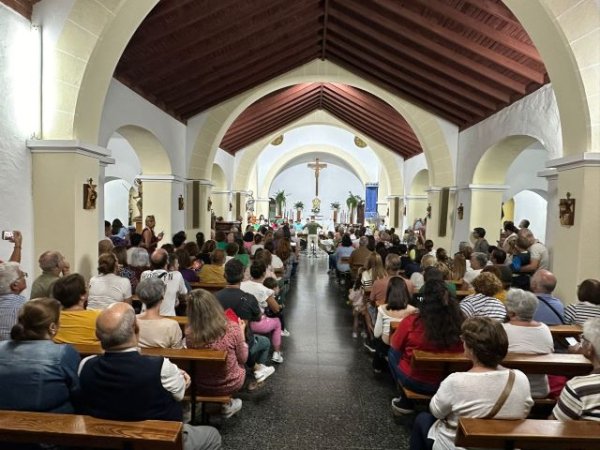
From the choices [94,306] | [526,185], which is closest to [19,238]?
[94,306]

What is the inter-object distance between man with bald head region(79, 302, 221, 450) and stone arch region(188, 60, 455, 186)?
7132 mm

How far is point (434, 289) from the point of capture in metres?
2.66

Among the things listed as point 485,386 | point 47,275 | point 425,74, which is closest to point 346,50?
point 425,74

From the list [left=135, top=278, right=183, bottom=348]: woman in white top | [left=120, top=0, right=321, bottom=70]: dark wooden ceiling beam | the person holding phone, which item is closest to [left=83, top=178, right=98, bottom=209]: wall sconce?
the person holding phone

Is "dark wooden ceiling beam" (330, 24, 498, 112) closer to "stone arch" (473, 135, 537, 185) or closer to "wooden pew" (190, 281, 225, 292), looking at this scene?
"stone arch" (473, 135, 537, 185)

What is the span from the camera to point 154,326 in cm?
268

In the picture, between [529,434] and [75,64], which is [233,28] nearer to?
[75,64]

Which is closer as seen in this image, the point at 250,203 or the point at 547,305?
the point at 547,305

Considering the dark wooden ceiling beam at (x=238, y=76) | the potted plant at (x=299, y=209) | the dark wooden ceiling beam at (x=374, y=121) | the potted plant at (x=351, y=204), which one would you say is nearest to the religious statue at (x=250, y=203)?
the dark wooden ceiling beam at (x=374, y=121)

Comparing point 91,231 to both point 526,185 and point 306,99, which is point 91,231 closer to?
point 306,99

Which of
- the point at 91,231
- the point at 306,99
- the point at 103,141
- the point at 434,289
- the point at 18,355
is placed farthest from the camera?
the point at 306,99

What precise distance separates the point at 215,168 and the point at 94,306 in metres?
9.97

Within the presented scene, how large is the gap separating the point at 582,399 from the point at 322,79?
Answer: 8540 mm

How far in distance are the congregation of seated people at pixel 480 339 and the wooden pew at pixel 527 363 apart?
78 mm
